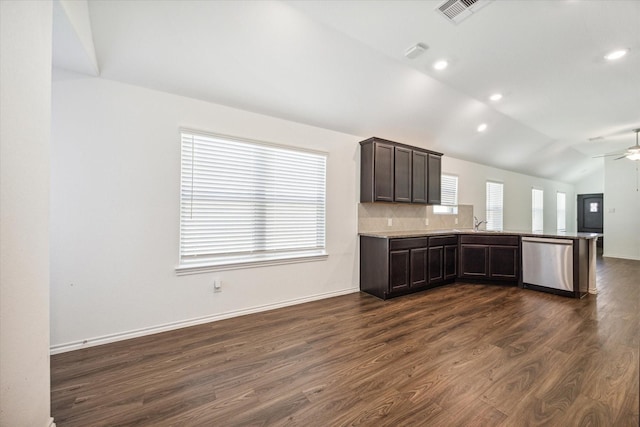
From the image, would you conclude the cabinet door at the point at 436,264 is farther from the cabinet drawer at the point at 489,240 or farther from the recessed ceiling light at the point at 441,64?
the recessed ceiling light at the point at 441,64

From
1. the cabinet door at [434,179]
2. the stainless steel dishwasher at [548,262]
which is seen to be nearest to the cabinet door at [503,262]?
the stainless steel dishwasher at [548,262]

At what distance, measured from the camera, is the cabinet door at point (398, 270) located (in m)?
3.74

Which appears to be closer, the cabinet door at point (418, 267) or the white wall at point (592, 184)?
the cabinet door at point (418, 267)

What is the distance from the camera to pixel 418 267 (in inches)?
160

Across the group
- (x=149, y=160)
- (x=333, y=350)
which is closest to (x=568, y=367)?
(x=333, y=350)

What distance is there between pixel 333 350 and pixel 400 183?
2833 millimetres

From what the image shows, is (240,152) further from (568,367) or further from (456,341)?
(568,367)

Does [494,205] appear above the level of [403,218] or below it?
above

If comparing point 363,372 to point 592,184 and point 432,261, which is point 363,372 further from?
point 592,184

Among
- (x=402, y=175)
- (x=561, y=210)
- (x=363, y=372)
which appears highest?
(x=402, y=175)

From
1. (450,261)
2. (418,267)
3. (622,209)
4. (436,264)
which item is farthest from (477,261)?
(622,209)

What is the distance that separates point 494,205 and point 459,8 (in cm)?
582

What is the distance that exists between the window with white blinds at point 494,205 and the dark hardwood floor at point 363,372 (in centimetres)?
371

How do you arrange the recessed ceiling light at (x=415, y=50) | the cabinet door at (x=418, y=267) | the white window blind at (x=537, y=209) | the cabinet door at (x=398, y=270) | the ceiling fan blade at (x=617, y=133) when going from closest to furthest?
1. the recessed ceiling light at (x=415, y=50)
2. the cabinet door at (x=398, y=270)
3. the cabinet door at (x=418, y=267)
4. the ceiling fan blade at (x=617, y=133)
5. the white window blind at (x=537, y=209)
